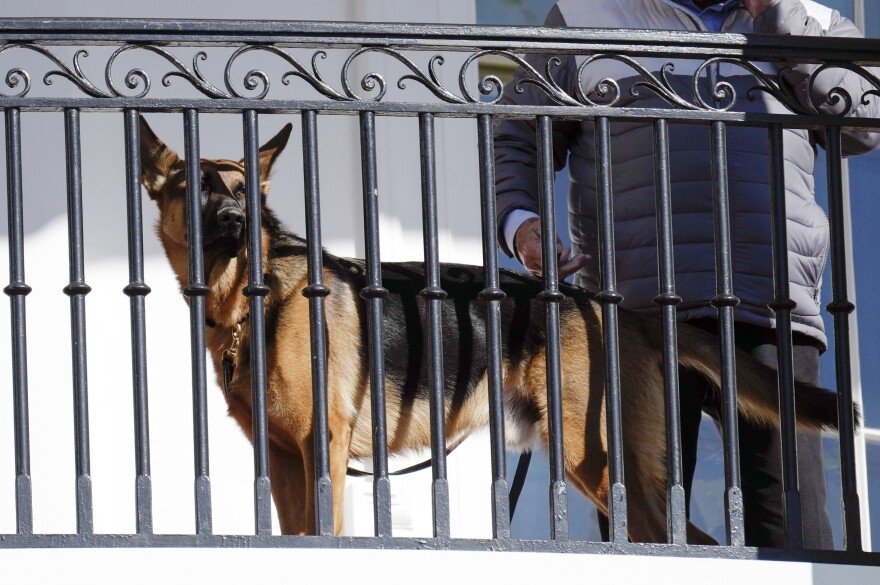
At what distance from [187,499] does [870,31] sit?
322 cm

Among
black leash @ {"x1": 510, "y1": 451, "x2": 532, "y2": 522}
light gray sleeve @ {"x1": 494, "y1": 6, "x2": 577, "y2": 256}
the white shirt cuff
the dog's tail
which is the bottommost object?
black leash @ {"x1": 510, "y1": 451, "x2": 532, "y2": 522}

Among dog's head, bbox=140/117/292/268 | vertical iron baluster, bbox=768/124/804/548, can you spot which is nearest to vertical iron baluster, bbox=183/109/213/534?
dog's head, bbox=140/117/292/268

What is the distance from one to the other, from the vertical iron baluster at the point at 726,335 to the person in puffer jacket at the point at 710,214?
59cm

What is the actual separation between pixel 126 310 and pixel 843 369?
254 cm

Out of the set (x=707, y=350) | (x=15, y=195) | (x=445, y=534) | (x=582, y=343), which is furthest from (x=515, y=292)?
(x=15, y=195)

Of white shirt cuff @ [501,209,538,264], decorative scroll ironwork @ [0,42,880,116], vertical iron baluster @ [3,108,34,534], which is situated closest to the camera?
vertical iron baluster @ [3,108,34,534]

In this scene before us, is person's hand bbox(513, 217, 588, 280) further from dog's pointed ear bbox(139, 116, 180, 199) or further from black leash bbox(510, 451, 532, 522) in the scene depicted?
dog's pointed ear bbox(139, 116, 180, 199)

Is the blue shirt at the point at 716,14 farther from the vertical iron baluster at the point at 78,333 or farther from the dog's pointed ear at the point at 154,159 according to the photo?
the vertical iron baluster at the point at 78,333

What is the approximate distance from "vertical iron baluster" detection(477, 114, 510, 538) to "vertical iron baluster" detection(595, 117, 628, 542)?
0.24 metres

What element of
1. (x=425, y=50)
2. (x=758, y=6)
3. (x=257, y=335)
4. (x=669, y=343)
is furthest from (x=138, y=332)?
(x=758, y=6)

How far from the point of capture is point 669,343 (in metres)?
3.97

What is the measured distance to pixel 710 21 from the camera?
504 centimetres

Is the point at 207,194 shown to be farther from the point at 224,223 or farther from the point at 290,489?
the point at 290,489

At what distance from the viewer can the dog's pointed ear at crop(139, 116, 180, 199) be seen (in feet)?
16.3
